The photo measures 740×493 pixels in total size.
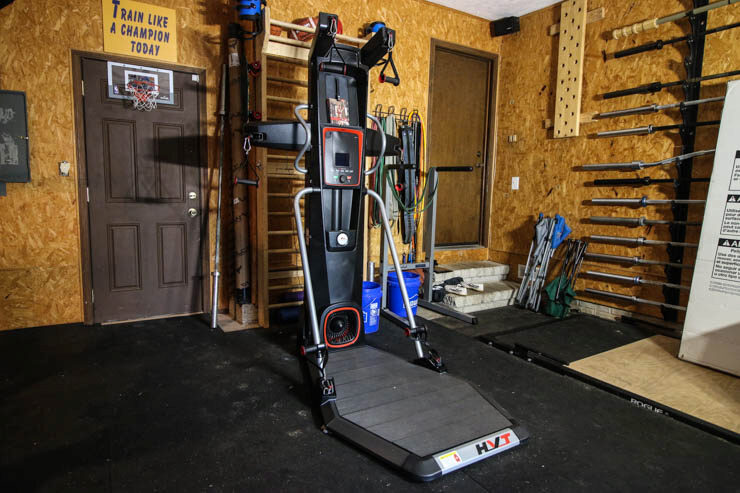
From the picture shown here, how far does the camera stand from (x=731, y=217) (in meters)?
2.71

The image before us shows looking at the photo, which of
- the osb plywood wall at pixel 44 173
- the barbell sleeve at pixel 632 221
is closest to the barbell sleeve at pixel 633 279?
the barbell sleeve at pixel 632 221

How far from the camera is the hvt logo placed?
1.76 metres

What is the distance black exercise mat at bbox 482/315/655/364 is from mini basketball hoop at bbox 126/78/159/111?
332 cm

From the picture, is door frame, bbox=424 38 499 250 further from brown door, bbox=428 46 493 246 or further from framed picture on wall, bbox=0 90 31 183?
framed picture on wall, bbox=0 90 31 183

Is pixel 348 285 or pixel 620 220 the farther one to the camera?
pixel 620 220

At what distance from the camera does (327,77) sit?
2.62 meters

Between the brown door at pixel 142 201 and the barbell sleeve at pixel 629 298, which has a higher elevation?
the brown door at pixel 142 201

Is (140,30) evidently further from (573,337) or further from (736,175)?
(736,175)

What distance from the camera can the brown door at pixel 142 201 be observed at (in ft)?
10.8

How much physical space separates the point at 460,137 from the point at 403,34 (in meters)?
1.33

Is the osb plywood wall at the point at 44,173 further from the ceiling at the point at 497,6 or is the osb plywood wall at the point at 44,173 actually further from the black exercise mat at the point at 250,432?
the ceiling at the point at 497,6

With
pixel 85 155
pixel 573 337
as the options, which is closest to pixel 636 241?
pixel 573 337

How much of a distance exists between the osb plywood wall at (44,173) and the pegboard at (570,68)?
3572 mm

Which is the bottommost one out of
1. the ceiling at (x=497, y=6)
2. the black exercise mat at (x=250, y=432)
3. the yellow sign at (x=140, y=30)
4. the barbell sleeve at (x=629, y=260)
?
the black exercise mat at (x=250, y=432)
